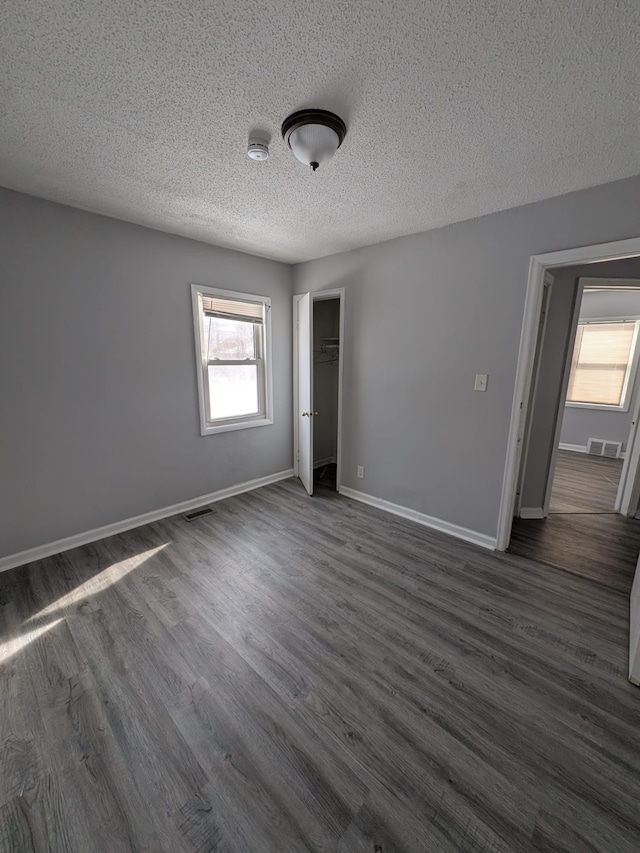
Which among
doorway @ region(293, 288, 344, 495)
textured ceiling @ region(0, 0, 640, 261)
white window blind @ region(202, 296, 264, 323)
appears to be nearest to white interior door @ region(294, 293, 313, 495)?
doorway @ region(293, 288, 344, 495)

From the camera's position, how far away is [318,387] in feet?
15.4

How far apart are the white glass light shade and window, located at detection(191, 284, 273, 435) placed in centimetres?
190

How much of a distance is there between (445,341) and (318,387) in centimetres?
221

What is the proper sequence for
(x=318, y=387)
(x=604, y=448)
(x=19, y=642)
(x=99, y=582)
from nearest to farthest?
(x=19, y=642) → (x=99, y=582) → (x=318, y=387) → (x=604, y=448)

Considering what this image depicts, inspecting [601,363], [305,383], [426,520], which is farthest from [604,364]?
[305,383]

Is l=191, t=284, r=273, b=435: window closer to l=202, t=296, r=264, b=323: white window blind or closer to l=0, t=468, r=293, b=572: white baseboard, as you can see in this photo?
l=202, t=296, r=264, b=323: white window blind

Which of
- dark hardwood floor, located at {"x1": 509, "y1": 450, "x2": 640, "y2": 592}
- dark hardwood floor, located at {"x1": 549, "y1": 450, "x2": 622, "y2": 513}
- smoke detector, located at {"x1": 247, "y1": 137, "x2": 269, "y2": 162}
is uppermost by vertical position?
smoke detector, located at {"x1": 247, "y1": 137, "x2": 269, "y2": 162}

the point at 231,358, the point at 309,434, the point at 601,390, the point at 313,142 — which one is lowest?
the point at 309,434

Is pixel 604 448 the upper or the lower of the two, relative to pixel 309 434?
lower

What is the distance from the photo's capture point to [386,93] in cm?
132

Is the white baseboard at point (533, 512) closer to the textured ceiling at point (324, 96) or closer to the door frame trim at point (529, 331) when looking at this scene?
the door frame trim at point (529, 331)

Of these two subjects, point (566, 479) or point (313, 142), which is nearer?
point (313, 142)

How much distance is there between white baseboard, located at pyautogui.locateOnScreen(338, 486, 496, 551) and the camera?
2.75 meters

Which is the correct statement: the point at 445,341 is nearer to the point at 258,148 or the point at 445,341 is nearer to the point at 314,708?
the point at 258,148
